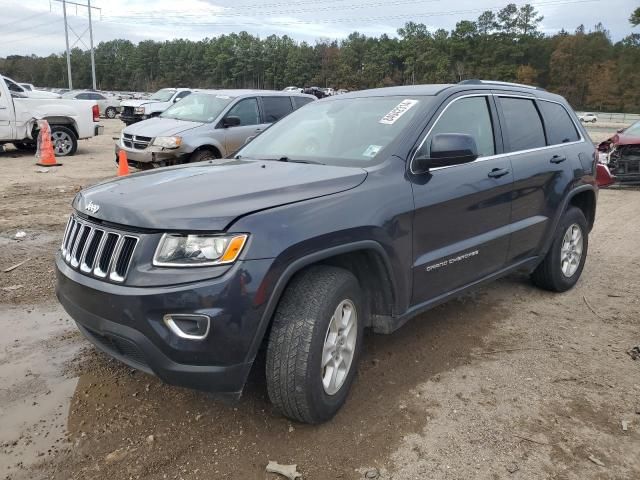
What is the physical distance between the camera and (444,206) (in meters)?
3.51

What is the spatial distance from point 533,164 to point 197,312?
3114mm

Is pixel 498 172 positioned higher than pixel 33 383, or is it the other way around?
pixel 498 172

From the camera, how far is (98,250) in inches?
107

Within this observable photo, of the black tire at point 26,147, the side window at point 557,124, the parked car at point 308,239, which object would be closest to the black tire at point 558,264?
the parked car at point 308,239

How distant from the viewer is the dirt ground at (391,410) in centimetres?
269

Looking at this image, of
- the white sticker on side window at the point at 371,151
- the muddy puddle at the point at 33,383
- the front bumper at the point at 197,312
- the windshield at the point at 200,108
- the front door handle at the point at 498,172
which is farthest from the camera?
the windshield at the point at 200,108

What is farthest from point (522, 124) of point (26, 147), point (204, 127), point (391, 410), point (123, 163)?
point (26, 147)

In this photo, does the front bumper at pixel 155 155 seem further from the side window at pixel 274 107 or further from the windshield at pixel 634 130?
the windshield at pixel 634 130

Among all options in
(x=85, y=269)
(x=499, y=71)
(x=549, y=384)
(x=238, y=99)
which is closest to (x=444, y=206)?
(x=549, y=384)

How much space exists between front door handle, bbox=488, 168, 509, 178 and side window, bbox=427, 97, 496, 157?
138mm

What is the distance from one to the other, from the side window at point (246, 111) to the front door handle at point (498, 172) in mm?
6985

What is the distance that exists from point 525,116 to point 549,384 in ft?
7.37

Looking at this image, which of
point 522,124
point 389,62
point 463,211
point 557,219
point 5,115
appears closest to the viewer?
point 463,211

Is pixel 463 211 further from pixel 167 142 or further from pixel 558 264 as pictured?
pixel 167 142
